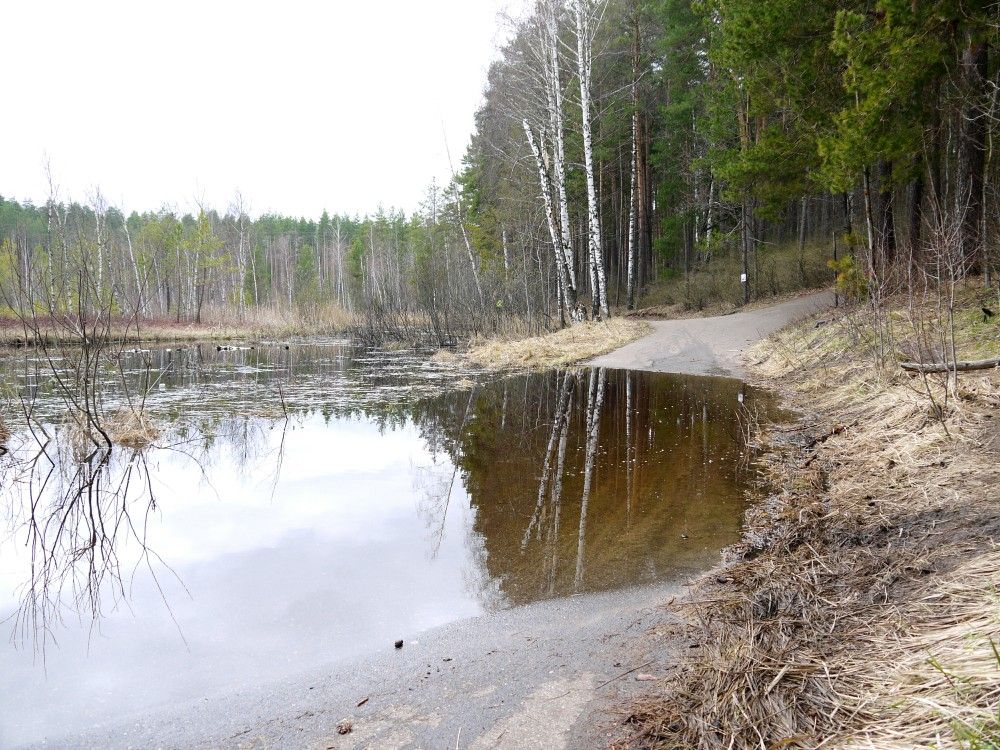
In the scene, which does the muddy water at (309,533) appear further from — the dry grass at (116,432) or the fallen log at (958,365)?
the fallen log at (958,365)

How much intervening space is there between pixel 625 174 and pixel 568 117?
8.21 meters

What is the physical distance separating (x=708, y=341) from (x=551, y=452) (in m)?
10.7

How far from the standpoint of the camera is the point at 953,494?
3.48 metres

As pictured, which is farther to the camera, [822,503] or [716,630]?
[822,503]

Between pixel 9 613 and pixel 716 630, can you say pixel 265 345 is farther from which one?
pixel 716 630

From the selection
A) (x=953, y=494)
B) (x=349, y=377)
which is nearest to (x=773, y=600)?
(x=953, y=494)

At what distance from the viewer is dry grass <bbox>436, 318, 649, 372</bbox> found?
16203 mm

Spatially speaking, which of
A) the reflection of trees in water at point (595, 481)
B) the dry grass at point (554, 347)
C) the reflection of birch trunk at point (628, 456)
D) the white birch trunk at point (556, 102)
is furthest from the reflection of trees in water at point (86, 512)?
the white birch trunk at point (556, 102)

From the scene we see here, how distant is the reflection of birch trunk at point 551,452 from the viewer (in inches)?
182

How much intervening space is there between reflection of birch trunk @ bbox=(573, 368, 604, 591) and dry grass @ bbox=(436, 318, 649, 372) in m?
2.50

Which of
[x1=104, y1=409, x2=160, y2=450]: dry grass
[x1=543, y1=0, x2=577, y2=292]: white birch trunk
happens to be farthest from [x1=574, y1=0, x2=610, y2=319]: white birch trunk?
[x1=104, y1=409, x2=160, y2=450]: dry grass

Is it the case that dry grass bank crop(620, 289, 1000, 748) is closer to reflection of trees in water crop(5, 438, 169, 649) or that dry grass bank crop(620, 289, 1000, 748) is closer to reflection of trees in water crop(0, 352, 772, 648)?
reflection of trees in water crop(0, 352, 772, 648)

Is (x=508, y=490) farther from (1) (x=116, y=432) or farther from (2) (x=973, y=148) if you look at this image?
(2) (x=973, y=148)

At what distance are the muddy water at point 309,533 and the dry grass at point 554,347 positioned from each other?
6677 millimetres
